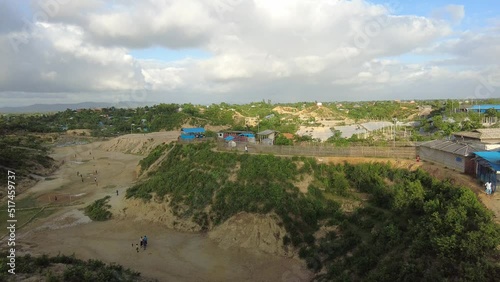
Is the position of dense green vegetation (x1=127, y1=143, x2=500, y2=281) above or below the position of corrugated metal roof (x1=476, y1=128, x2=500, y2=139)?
below

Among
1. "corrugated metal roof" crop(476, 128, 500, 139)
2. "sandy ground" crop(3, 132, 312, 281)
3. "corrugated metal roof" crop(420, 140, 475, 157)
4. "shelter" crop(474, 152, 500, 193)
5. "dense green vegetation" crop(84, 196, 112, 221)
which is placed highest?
"corrugated metal roof" crop(476, 128, 500, 139)

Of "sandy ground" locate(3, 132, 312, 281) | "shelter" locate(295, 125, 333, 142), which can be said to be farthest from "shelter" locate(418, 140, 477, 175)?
"shelter" locate(295, 125, 333, 142)

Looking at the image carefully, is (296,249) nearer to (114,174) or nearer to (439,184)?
(439,184)

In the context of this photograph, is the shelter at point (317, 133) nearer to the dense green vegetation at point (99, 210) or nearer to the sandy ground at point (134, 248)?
the sandy ground at point (134, 248)

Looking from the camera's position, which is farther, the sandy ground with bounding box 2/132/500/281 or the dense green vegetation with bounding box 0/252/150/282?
the sandy ground with bounding box 2/132/500/281

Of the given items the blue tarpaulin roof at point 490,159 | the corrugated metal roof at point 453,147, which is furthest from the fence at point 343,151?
the blue tarpaulin roof at point 490,159

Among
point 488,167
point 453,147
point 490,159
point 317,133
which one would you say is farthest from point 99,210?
point 317,133

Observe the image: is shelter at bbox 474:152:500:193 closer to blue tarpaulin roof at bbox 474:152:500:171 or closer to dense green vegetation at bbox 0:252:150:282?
blue tarpaulin roof at bbox 474:152:500:171
